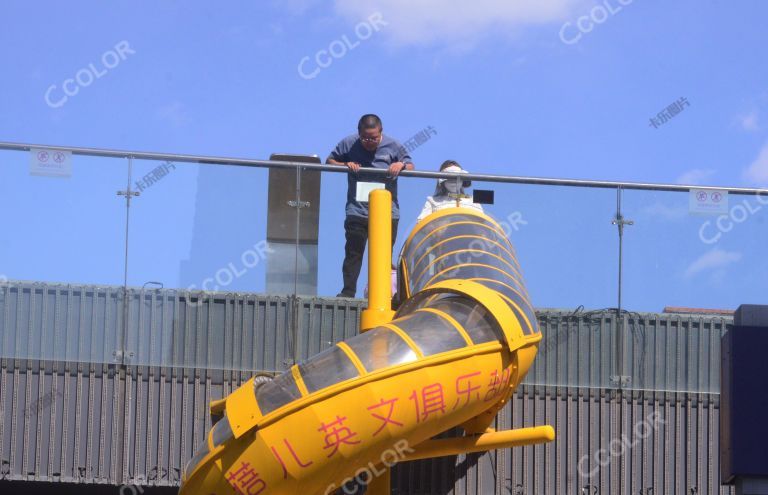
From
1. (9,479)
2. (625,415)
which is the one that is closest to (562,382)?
(625,415)

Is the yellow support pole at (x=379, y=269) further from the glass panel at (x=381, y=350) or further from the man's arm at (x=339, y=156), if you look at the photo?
the glass panel at (x=381, y=350)

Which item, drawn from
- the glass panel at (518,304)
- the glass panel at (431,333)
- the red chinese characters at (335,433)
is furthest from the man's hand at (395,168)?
the red chinese characters at (335,433)

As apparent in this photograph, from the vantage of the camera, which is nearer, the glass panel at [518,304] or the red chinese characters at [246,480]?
the red chinese characters at [246,480]

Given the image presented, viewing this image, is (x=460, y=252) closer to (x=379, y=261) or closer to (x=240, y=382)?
(x=379, y=261)

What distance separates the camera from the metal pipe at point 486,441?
14203mm

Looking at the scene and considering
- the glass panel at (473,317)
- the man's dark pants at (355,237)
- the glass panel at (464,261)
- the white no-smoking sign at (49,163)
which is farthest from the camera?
the man's dark pants at (355,237)

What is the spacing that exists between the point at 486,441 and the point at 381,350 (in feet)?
6.90

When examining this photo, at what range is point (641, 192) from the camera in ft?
52.4

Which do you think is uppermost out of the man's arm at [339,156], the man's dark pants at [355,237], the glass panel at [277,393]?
the man's arm at [339,156]

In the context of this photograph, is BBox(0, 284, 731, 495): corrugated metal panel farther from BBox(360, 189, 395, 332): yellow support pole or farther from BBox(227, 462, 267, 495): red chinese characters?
BBox(227, 462, 267, 495): red chinese characters

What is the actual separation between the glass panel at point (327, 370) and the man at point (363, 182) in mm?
2568

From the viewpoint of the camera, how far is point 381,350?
13023 millimetres

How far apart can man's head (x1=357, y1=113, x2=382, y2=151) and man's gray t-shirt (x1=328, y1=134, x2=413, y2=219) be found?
0.39 ft

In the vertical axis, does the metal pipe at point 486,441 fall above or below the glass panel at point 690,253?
below
